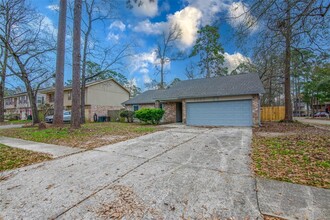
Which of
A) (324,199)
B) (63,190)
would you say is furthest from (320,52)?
(63,190)

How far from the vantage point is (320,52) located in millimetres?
6055

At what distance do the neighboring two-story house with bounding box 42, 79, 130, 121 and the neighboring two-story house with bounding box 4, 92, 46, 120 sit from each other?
716cm

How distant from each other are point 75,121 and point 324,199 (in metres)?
10.4

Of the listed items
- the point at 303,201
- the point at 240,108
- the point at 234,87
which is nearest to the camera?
the point at 303,201

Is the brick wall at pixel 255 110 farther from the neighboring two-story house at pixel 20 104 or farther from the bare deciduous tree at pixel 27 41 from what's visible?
the neighboring two-story house at pixel 20 104

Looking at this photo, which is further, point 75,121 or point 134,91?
point 134,91

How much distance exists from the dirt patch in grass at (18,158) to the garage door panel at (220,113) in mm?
10125

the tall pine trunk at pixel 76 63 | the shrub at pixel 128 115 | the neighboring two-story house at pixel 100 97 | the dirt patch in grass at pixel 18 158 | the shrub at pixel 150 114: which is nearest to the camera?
the dirt patch in grass at pixel 18 158

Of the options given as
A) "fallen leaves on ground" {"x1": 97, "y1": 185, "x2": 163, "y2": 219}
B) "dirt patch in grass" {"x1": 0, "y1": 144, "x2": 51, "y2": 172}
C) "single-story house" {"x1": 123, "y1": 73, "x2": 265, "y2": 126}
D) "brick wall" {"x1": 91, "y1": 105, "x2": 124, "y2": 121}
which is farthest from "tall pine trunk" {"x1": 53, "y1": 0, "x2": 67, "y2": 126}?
"brick wall" {"x1": 91, "y1": 105, "x2": 124, "y2": 121}

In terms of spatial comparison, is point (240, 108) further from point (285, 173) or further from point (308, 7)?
point (285, 173)

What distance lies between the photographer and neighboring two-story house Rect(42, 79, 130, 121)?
66.4ft

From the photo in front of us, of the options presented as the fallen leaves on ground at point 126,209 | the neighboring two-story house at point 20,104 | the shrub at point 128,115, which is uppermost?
the neighboring two-story house at point 20,104

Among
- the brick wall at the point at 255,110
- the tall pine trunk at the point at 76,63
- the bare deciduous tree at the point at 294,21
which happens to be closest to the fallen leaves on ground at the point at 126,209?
the bare deciduous tree at the point at 294,21

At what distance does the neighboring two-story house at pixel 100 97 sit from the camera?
20.2m
